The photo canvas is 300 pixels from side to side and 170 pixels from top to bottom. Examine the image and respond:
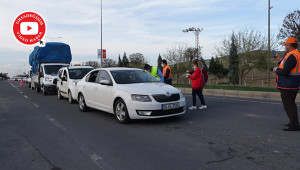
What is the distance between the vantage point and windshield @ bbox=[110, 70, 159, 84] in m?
7.42

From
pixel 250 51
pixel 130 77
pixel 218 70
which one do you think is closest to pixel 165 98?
pixel 130 77

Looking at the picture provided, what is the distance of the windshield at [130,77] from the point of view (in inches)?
292

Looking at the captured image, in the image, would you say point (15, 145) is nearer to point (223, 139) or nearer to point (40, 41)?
point (223, 139)

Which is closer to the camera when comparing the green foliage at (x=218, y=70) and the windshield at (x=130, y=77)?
the windshield at (x=130, y=77)

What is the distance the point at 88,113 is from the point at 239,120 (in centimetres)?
475

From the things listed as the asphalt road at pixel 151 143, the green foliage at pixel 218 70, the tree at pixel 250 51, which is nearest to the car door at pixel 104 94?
the asphalt road at pixel 151 143

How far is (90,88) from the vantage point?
8398 millimetres

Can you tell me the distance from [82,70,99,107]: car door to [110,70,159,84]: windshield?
2.98 ft

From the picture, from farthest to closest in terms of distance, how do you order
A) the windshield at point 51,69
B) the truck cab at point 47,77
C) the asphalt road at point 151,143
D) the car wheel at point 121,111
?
1. the windshield at point 51,69
2. the truck cab at point 47,77
3. the car wheel at point 121,111
4. the asphalt road at point 151,143

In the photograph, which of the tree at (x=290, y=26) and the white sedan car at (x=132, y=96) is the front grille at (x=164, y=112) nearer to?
the white sedan car at (x=132, y=96)

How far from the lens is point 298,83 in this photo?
5.57m

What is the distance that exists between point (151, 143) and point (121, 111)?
6.74 ft

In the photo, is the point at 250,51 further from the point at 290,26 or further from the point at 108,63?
the point at 108,63

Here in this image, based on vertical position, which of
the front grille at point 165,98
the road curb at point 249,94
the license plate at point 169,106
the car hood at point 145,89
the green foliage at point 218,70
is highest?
the green foliage at point 218,70
